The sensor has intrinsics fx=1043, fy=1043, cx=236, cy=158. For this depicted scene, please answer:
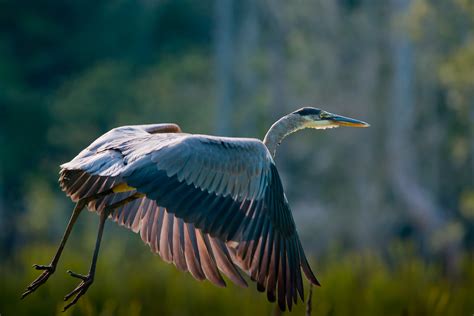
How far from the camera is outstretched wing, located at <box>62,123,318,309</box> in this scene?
288 inches

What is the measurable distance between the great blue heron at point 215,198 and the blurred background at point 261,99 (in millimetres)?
13431

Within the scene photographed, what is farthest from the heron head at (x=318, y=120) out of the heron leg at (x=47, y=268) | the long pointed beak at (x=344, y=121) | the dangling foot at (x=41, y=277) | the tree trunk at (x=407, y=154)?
the tree trunk at (x=407, y=154)

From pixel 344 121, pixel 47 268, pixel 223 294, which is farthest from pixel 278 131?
pixel 223 294

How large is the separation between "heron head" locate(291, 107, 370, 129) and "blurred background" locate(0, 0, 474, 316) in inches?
485

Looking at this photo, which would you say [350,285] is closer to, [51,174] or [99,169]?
[99,169]

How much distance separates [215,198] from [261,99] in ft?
84.3

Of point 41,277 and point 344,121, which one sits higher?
point 344,121

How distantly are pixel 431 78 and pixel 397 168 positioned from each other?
444 centimetres

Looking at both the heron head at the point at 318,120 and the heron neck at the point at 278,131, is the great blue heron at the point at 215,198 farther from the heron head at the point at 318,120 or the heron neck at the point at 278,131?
the heron head at the point at 318,120

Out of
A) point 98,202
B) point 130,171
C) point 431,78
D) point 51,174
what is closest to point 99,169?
point 130,171

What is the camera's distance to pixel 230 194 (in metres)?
7.55

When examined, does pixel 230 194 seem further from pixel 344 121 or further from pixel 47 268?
pixel 344 121

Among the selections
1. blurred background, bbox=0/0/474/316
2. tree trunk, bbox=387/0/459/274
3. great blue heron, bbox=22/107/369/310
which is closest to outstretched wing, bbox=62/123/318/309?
great blue heron, bbox=22/107/369/310

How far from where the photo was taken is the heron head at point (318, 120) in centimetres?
902
